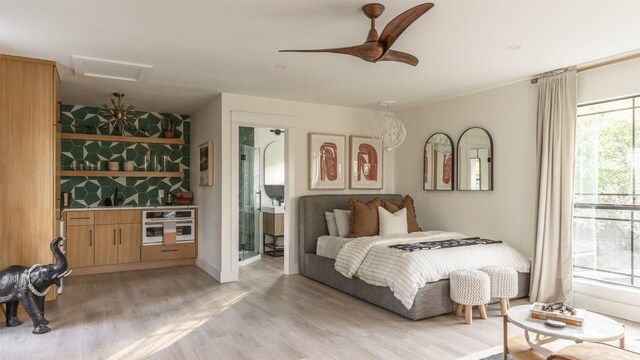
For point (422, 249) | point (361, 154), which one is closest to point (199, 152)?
point (361, 154)

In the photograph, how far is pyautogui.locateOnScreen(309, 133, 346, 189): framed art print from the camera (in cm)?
576

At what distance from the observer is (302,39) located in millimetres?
3283

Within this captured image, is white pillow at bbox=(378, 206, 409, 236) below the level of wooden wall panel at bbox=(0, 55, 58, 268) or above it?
below

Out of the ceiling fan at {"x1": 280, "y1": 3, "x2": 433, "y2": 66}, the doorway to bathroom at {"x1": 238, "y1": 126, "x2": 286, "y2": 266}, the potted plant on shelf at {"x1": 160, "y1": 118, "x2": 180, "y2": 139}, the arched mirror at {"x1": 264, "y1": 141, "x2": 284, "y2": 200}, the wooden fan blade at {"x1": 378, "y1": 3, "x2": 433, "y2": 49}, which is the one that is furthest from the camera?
the arched mirror at {"x1": 264, "y1": 141, "x2": 284, "y2": 200}

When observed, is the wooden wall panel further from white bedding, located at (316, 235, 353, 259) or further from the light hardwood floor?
white bedding, located at (316, 235, 353, 259)

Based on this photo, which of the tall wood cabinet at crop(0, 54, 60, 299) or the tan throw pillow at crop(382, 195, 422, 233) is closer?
the tall wood cabinet at crop(0, 54, 60, 299)

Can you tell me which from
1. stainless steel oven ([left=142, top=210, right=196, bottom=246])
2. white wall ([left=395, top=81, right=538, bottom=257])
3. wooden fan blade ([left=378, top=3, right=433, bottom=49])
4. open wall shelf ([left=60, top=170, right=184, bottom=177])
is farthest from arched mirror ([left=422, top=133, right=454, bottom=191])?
open wall shelf ([left=60, top=170, right=184, bottom=177])

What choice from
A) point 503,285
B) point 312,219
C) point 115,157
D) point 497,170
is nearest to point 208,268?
point 312,219

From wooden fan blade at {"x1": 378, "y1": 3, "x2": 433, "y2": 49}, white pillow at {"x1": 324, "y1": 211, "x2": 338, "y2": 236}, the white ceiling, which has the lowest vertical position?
white pillow at {"x1": 324, "y1": 211, "x2": 338, "y2": 236}

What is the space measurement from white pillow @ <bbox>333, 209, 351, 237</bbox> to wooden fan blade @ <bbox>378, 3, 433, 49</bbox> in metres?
2.98

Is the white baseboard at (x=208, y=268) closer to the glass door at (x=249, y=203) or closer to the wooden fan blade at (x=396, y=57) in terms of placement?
the glass door at (x=249, y=203)

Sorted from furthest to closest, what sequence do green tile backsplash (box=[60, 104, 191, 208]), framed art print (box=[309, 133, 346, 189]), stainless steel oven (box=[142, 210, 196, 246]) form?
green tile backsplash (box=[60, 104, 191, 208])
stainless steel oven (box=[142, 210, 196, 246])
framed art print (box=[309, 133, 346, 189])

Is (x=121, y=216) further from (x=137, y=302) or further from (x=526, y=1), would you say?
(x=526, y=1)

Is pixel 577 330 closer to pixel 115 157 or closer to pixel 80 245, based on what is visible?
pixel 80 245
